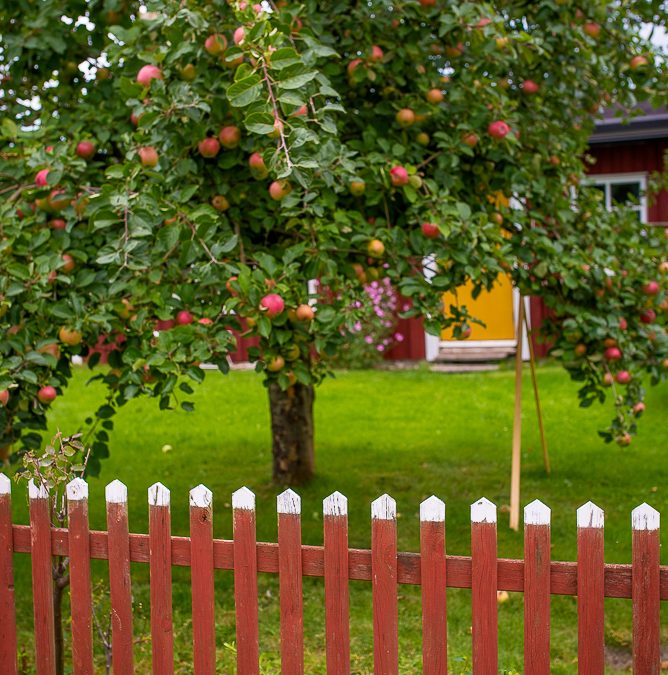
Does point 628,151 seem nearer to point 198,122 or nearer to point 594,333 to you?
point 594,333

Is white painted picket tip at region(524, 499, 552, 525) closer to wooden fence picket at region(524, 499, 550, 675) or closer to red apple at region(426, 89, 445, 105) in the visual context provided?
wooden fence picket at region(524, 499, 550, 675)

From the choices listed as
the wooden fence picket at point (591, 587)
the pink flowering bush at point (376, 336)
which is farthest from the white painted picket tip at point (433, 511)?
the pink flowering bush at point (376, 336)

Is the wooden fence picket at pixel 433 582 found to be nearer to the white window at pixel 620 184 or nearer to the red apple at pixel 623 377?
the red apple at pixel 623 377

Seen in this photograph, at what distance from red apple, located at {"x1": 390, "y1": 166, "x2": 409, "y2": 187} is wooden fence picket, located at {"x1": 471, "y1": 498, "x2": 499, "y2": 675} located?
1.77 m

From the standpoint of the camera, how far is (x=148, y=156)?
11.9 ft

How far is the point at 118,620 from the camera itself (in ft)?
9.23

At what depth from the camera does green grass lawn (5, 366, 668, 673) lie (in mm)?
4250

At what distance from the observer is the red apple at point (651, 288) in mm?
4688

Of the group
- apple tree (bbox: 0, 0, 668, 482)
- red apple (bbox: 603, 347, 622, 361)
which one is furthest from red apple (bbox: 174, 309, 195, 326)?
red apple (bbox: 603, 347, 622, 361)

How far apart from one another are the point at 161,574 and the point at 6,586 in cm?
56

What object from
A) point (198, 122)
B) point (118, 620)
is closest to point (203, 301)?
point (198, 122)

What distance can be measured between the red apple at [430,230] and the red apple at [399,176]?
19 cm

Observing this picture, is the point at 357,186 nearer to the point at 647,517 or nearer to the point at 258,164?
the point at 258,164

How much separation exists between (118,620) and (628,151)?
38.7 feet
